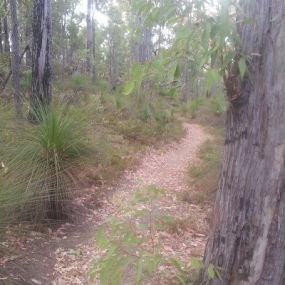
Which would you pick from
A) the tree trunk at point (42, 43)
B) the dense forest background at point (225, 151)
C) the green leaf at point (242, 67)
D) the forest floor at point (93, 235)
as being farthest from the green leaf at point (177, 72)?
the tree trunk at point (42, 43)

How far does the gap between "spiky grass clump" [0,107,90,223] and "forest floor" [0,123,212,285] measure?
14.7 inches

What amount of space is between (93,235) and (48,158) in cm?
113

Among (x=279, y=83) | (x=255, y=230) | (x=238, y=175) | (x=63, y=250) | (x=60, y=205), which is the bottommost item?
(x=63, y=250)

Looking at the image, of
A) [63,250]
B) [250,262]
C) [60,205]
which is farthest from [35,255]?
[250,262]

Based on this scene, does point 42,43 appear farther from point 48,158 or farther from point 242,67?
point 242,67

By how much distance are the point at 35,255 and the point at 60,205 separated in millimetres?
956

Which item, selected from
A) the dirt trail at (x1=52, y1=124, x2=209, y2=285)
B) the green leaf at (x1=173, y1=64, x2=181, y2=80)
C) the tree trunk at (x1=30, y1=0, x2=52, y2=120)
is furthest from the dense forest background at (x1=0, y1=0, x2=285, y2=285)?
the tree trunk at (x1=30, y1=0, x2=52, y2=120)

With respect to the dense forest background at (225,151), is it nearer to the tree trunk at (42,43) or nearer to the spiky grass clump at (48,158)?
the spiky grass clump at (48,158)

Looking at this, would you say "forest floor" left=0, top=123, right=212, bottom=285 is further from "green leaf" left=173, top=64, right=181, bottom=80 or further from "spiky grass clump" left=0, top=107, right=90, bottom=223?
"green leaf" left=173, top=64, right=181, bottom=80

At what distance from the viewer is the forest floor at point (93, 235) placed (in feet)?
11.9

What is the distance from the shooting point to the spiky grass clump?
4043mm

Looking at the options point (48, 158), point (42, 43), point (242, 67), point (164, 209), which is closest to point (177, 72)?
point (242, 67)

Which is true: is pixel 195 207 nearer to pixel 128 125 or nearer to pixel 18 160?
pixel 18 160

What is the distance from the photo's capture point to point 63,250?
162 inches
